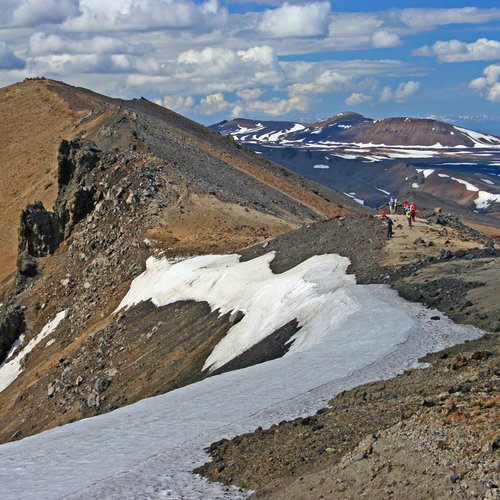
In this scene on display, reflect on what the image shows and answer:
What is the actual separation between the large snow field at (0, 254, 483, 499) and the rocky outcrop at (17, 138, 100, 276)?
29532 mm

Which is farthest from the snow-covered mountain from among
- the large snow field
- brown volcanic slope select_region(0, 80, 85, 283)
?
brown volcanic slope select_region(0, 80, 85, 283)

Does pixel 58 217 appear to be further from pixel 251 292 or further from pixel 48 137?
pixel 48 137

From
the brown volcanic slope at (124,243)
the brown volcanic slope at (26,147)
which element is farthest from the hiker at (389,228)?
the brown volcanic slope at (26,147)

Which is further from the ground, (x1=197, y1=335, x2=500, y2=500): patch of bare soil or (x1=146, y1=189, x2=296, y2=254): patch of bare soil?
(x1=197, y1=335, x2=500, y2=500): patch of bare soil

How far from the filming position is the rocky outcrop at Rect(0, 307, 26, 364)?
49656 millimetres

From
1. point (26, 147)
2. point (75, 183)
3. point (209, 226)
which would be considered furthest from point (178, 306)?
point (26, 147)

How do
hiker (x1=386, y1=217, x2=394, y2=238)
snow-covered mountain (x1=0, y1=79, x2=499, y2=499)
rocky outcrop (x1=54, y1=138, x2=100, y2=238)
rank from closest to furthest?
snow-covered mountain (x1=0, y1=79, x2=499, y2=499)
hiker (x1=386, y1=217, x2=394, y2=238)
rocky outcrop (x1=54, y1=138, x2=100, y2=238)

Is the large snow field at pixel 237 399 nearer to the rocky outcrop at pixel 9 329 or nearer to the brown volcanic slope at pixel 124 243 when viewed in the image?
the brown volcanic slope at pixel 124 243

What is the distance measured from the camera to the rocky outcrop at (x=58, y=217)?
57.9 meters

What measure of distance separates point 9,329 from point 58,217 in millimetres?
11787

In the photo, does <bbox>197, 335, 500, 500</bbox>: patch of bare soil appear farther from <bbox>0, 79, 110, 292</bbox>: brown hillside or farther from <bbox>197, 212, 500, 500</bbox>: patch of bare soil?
<bbox>0, 79, 110, 292</bbox>: brown hillside

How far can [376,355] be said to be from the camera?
1923cm

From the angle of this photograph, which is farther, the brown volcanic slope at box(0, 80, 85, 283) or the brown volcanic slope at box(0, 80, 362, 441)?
the brown volcanic slope at box(0, 80, 85, 283)

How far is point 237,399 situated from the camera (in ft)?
55.9
